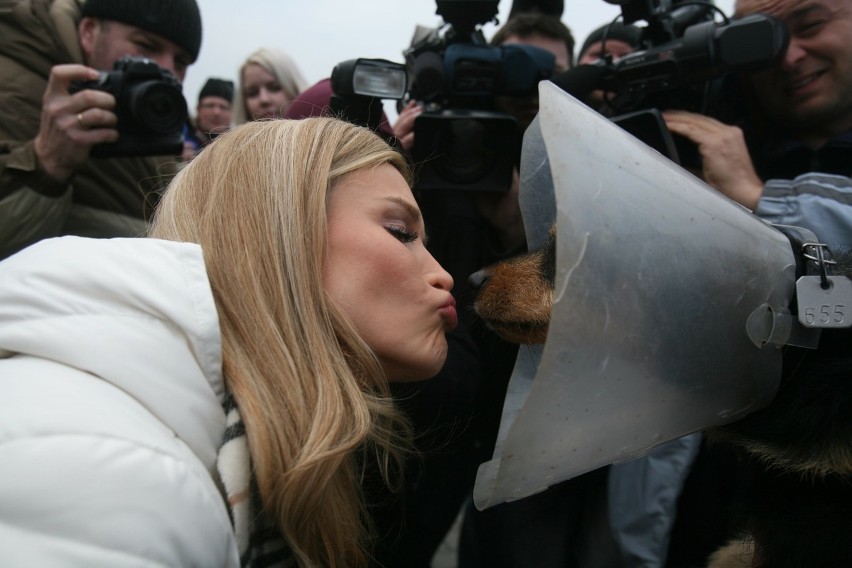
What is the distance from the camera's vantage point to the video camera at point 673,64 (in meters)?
1.74

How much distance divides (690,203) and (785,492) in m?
0.62

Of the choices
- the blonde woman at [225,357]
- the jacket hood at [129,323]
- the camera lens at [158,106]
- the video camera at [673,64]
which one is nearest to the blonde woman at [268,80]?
the camera lens at [158,106]

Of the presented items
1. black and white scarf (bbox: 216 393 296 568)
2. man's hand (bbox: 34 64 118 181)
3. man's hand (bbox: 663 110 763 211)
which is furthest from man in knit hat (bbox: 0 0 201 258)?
man's hand (bbox: 663 110 763 211)

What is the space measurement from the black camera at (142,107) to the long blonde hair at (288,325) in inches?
36.6

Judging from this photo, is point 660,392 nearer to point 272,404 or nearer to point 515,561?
point 272,404

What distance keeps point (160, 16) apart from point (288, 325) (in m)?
1.71

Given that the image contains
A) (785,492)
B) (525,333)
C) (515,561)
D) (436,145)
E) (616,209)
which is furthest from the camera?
(436,145)

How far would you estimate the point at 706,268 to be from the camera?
1014 mm

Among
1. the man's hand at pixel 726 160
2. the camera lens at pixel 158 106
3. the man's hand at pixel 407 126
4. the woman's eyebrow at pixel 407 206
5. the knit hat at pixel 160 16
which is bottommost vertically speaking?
the man's hand at pixel 726 160

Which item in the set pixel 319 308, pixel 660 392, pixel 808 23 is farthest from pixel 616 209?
pixel 808 23

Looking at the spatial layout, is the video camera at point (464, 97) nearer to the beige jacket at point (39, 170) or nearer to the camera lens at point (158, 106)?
the camera lens at point (158, 106)

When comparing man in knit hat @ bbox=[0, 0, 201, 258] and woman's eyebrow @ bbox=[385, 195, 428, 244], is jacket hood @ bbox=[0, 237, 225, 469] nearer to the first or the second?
woman's eyebrow @ bbox=[385, 195, 428, 244]

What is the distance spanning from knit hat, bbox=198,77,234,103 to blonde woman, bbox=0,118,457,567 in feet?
10.5

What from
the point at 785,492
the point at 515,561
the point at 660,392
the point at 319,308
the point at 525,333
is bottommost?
the point at 515,561
